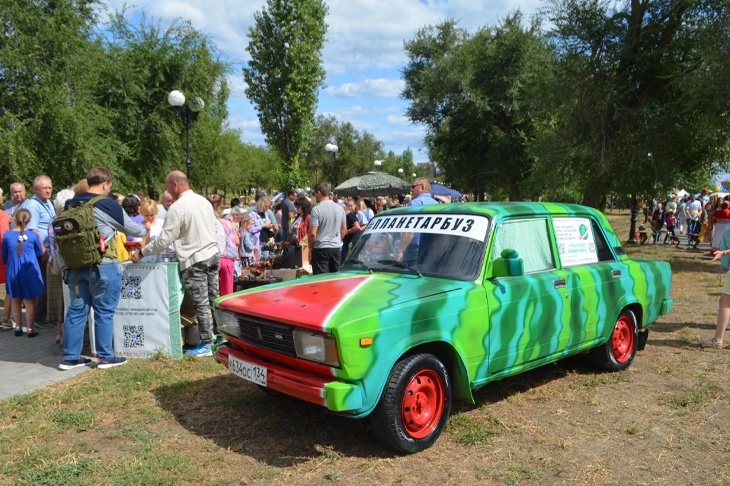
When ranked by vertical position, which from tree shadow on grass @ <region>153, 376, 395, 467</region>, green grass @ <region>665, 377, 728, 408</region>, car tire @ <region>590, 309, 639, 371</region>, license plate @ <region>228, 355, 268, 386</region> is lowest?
green grass @ <region>665, 377, 728, 408</region>

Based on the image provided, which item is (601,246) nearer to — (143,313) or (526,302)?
(526,302)

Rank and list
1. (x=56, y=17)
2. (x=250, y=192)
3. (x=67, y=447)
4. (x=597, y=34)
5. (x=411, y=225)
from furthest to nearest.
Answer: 1. (x=250, y=192)
2. (x=597, y=34)
3. (x=56, y=17)
4. (x=411, y=225)
5. (x=67, y=447)

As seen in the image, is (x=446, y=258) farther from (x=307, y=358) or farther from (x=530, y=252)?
(x=307, y=358)

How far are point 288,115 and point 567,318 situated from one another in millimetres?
28661

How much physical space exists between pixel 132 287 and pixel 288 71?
89.1 ft

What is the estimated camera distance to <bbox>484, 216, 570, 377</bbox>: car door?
13.9ft

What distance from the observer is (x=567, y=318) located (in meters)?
4.82

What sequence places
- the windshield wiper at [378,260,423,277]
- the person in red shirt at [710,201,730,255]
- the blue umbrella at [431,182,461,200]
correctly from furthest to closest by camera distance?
1. the blue umbrella at [431,182,461,200]
2. the person in red shirt at [710,201,730,255]
3. the windshield wiper at [378,260,423,277]

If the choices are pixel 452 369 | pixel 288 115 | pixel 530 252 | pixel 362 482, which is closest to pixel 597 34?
pixel 530 252

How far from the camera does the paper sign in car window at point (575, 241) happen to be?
508cm

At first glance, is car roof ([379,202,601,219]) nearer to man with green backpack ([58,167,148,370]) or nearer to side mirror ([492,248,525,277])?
side mirror ([492,248,525,277])

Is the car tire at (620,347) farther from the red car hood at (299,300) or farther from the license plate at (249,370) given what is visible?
the license plate at (249,370)

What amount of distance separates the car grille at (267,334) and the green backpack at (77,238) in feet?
7.28

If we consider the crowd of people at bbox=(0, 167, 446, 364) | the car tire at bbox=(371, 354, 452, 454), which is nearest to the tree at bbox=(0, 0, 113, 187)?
the crowd of people at bbox=(0, 167, 446, 364)
